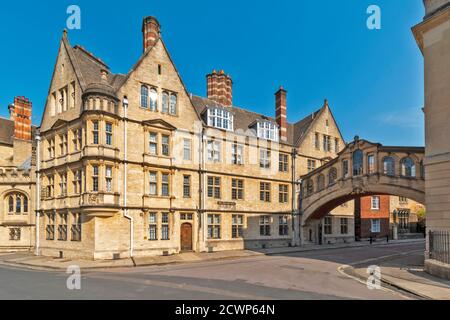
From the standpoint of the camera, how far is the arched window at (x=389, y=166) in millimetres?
28766

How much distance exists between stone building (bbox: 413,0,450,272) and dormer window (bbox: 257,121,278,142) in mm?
17427

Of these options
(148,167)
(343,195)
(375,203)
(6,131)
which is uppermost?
(6,131)

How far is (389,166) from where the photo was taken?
96.0 feet

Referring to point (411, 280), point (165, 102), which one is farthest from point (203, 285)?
point (165, 102)

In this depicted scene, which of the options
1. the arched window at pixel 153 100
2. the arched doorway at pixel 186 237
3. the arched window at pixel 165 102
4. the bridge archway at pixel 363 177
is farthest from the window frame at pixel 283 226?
the arched window at pixel 153 100

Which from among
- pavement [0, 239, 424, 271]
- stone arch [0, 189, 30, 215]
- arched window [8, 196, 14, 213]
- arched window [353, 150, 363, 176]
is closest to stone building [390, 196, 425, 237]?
arched window [353, 150, 363, 176]

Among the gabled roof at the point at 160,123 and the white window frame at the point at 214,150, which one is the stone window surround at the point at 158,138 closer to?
the gabled roof at the point at 160,123

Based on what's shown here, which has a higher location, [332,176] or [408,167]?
[408,167]

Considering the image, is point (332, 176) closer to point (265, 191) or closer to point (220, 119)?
point (265, 191)

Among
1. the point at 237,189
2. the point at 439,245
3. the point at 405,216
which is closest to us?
the point at 439,245

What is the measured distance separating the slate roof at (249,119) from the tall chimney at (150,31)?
6.95 meters

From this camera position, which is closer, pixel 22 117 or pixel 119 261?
pixel 119 261

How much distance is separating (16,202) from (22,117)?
10451 mm
